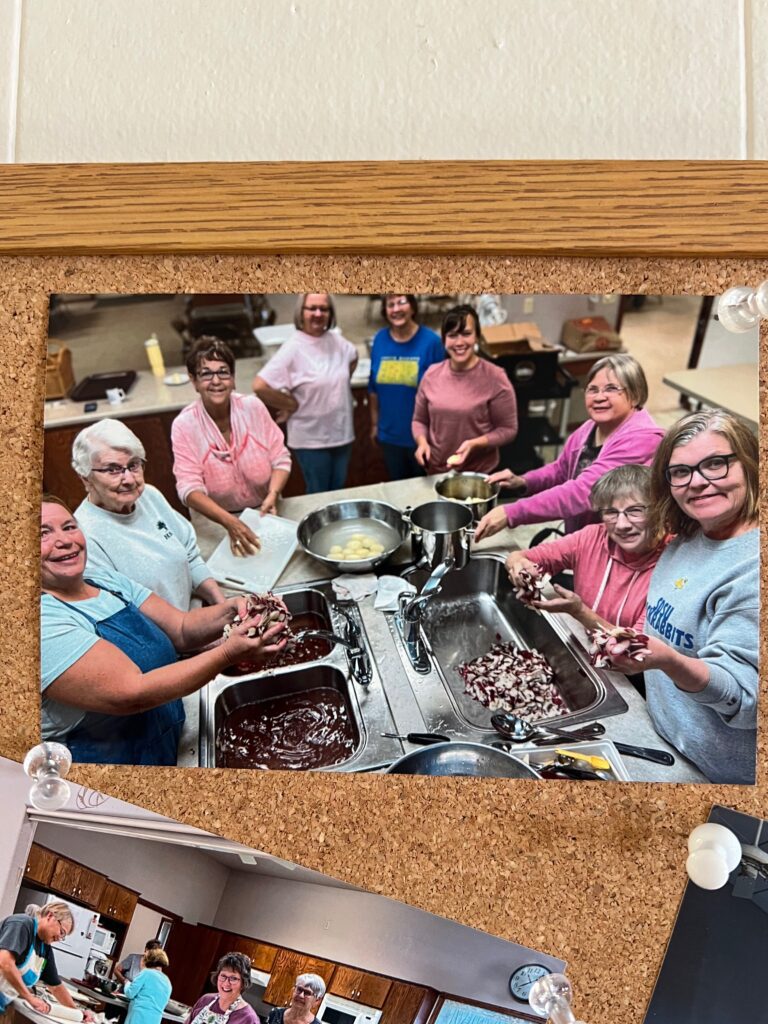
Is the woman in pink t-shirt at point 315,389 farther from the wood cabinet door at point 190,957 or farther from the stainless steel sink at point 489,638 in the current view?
the wood cabinet door at point 190,957

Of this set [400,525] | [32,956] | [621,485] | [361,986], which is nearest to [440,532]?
[400,525]

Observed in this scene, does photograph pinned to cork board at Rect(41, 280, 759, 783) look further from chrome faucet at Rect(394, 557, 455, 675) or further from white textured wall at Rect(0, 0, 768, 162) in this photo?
white textured wall at Rect(0, 0, 768, 162)

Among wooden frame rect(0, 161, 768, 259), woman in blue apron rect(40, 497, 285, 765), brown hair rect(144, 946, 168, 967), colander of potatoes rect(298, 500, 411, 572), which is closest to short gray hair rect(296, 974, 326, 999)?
brown hair rect(144, 946, 168, 967)

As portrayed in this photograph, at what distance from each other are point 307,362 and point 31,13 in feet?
1.05

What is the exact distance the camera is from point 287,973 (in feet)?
1.83

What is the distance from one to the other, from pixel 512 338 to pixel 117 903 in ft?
1.76

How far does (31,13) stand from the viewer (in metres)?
0.52

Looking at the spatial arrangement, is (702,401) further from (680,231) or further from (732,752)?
(732,752)

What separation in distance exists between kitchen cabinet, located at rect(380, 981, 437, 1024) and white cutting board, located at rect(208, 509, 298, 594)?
0.33m

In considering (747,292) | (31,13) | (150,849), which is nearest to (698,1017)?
(150,849)

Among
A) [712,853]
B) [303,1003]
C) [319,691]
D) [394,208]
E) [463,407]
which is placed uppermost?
[394,208]

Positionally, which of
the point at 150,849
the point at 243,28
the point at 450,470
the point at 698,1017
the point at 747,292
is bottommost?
the point at 698,1017

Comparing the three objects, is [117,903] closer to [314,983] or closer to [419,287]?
[314,983]

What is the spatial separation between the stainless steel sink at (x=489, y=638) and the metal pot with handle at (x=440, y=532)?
14 millimetres
